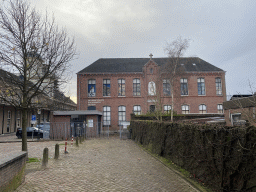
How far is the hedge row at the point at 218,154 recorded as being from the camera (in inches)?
169

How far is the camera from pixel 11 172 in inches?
198

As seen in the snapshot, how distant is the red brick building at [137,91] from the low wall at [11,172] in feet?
86.2

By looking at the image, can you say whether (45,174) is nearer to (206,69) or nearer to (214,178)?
(214,178)

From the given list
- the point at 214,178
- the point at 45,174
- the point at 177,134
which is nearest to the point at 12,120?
the point at 45,174

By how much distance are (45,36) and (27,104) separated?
3262 mm

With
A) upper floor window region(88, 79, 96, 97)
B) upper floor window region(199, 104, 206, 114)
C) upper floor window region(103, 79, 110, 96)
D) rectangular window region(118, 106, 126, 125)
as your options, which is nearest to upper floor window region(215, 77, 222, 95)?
upper floor window region(199, 104, 206, 114)

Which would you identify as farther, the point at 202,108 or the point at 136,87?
the point at 136,87

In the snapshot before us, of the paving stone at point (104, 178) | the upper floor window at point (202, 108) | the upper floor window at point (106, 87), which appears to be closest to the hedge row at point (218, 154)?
the paving stone at point (104, 178)

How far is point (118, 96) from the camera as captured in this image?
108 feet

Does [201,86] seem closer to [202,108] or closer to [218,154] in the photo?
[202,108]

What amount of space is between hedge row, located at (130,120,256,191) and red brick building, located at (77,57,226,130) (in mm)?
24096

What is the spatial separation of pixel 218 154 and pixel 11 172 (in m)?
5.16

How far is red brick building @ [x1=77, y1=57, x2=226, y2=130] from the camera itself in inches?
1275

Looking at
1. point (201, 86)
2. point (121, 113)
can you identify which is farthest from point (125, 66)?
point (201, 86)
